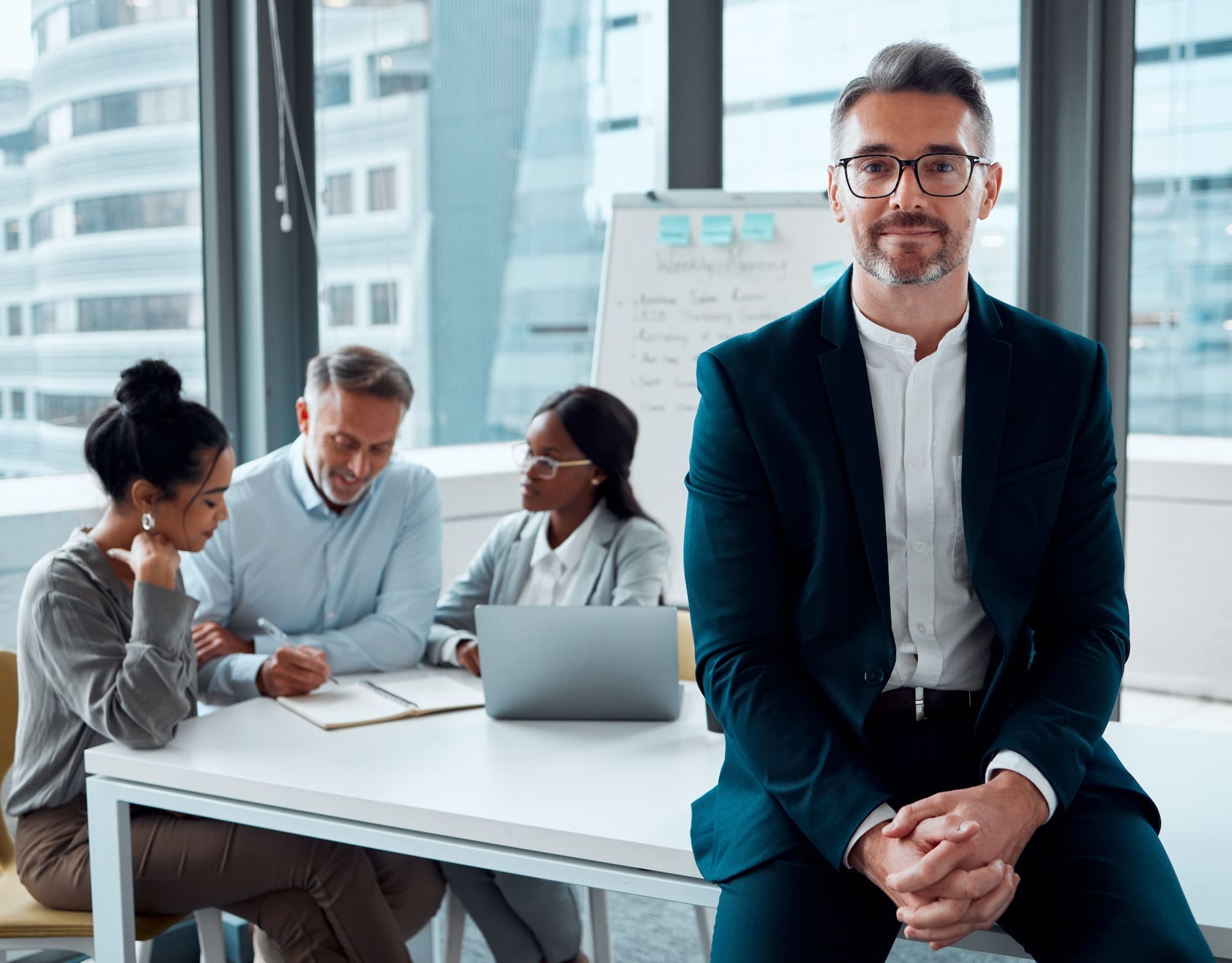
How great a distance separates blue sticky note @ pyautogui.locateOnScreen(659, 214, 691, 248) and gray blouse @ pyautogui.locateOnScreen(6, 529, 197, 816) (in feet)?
5.57

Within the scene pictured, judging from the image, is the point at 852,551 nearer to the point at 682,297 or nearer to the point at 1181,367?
the point at 682,297

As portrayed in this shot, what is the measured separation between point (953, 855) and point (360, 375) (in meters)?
1.68

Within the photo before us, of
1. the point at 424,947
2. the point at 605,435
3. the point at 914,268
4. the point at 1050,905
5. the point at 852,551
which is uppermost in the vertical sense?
the point at 914,268

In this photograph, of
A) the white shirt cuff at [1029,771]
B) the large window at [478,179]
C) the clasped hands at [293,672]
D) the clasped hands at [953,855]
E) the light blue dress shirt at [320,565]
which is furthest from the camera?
the large window at [478,179]

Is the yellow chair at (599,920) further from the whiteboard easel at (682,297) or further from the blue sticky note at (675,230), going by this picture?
the blue sticky note at (675,230)

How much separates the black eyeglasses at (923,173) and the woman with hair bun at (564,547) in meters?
1.12

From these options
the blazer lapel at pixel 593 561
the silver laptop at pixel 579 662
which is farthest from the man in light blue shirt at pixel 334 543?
the silver laptop at pixel 579 662

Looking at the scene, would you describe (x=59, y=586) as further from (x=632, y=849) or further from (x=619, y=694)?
(x=632, y=849)

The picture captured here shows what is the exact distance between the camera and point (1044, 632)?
5.20 ft

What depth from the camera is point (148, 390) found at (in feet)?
6.91

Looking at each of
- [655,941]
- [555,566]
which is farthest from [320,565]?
[655,941]

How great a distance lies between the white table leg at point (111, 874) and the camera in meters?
1.85

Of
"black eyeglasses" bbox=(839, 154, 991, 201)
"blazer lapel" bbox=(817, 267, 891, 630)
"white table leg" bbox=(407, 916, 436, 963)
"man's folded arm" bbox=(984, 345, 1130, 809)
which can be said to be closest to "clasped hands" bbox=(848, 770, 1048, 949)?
"man's folded arm" bbox=(984, 345, 1130, 809)

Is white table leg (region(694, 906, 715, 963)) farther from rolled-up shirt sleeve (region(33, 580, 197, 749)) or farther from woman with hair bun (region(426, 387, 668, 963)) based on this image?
rolled-up shirt sleeve (region(33, 580, 197, 749))
